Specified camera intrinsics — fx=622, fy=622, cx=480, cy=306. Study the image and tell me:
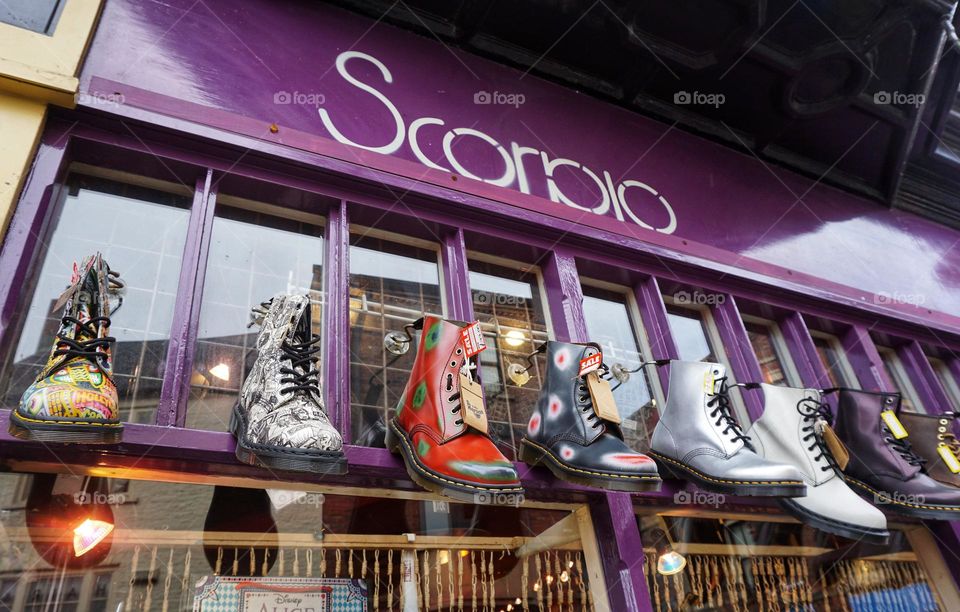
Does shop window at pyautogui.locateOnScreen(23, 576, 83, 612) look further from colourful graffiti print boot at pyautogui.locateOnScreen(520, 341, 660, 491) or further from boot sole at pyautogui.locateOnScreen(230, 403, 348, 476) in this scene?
colourful graffiti print boot at pyautogui.locateOnScreen(520, 341, 660, 491)

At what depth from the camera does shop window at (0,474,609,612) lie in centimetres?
144

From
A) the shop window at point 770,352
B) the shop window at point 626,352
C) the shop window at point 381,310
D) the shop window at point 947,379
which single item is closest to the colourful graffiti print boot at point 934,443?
the shop window at point 770,352

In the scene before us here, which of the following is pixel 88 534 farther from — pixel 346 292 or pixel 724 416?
pixel 724 416

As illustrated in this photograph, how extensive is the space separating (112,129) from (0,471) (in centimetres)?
113

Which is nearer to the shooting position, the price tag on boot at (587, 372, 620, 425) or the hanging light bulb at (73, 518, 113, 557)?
the hanging light bulb at (73, 518, 113, 557)

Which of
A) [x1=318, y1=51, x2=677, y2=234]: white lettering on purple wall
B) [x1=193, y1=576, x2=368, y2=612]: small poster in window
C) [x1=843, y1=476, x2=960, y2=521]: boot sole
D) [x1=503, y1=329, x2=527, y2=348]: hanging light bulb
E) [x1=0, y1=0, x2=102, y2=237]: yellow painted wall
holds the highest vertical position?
[x1=318, y1=51, x2=677, y2=234]: white lettering on purple wall

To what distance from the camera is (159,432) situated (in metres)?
1.52

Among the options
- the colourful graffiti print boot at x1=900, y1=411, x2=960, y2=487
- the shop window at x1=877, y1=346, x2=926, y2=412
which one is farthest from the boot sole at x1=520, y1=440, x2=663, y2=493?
the shop window at x1=877, y1=346, x2=926, y2=412

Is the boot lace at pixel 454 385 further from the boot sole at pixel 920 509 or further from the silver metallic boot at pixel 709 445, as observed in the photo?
the boot sole at pixel 920 509

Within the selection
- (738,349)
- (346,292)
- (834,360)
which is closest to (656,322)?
(738,349)

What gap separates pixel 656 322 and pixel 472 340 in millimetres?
1268

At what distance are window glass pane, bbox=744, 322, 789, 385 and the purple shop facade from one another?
101 mm

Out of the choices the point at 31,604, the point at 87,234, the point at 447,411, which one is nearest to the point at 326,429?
the point at 447,411

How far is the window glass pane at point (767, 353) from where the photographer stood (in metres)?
3.06
